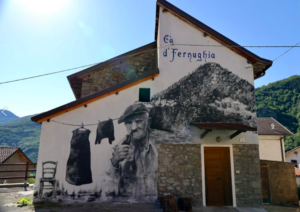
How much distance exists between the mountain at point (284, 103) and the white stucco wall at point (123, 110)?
3907 cm

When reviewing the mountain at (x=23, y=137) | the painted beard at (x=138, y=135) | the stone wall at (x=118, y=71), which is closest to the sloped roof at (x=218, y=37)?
the stone wall at (x=118, y=71)

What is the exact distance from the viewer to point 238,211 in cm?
734

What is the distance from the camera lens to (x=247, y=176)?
812cm

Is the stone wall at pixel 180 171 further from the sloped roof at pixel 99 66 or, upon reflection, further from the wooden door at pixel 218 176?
the sloped roof at pixel 99 66

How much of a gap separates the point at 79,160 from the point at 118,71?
5.01 m

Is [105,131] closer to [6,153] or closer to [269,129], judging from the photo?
[269,129]

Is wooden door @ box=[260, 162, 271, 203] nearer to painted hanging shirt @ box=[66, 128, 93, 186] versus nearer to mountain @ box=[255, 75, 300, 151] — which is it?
painted hanging shirt @ box=[66, 128, 93, 186]

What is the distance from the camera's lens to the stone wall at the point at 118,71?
10.6 meters

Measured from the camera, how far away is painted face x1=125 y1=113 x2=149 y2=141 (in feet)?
26.6

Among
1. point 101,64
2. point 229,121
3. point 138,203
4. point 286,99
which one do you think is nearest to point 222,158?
point 229,121

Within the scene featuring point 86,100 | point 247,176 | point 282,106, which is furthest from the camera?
point 282,106

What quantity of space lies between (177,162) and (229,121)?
2.69 metres

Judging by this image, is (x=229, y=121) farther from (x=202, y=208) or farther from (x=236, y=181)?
(x=202, y=208)

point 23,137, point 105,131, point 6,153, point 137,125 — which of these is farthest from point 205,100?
point 23,137
